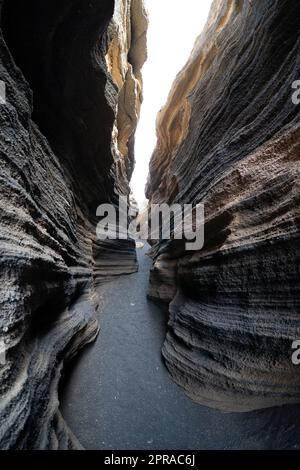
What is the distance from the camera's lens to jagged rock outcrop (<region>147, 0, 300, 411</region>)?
3180mm

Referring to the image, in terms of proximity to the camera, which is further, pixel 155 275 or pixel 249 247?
pixel 155 275

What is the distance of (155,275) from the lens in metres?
7.41

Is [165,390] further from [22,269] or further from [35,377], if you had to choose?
[22,269]

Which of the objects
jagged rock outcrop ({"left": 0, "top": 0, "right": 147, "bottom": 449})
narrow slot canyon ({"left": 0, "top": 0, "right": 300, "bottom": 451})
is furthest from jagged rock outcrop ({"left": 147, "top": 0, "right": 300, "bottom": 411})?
jagged rock outcrop ({"left": 0, "top": 0, "right": 147, "bottom": 449})

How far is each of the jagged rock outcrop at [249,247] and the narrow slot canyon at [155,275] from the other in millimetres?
24

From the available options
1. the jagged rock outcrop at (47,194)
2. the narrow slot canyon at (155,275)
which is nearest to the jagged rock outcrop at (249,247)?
the narrow slot canyon at (155,275)

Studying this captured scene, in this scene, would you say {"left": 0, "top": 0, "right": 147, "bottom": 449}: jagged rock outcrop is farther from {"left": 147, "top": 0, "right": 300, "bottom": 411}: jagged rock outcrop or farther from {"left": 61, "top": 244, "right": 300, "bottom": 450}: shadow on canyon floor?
{"left": 147, "top": 0, "right": 300, "bottom": 411}: jagged rock outcrop

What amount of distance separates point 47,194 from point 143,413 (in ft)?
12.4

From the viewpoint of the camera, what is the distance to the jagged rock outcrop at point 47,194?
2.32 meters

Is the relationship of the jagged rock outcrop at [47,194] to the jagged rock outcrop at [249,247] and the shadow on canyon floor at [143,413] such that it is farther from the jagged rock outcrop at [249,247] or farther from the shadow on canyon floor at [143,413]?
the jagged rock outcrop at [249,247]

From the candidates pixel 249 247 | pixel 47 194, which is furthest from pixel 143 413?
pixel 47 194

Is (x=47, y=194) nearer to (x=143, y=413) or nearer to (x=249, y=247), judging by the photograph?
(x=249, y=247)

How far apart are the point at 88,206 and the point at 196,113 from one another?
17.1ft

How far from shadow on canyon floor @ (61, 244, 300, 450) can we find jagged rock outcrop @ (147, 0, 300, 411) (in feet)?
0.78
